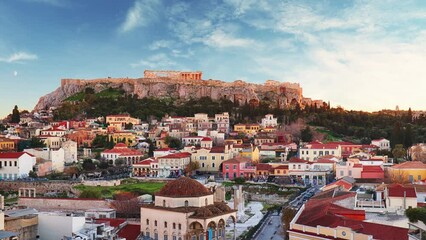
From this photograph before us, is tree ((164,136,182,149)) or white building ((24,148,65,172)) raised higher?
tree ((164,136,182,149))

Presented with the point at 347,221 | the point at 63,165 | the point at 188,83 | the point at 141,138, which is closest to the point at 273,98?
the point at 188,83

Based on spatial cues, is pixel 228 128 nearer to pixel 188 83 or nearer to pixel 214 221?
pixel 188 83

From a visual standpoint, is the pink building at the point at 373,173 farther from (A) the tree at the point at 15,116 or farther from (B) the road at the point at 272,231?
(A) the tree at the point at 15,116

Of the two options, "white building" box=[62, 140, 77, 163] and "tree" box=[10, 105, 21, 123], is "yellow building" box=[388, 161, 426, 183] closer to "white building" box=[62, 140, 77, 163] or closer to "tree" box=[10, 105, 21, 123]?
"white building" box=[62, 140, 77, 163]

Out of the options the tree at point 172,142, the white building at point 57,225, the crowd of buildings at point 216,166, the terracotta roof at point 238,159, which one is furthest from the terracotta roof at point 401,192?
the tree at point 172,142

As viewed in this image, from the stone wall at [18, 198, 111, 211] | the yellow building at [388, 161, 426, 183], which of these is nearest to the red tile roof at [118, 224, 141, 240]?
the stone wall at [18, 198, 111, 211]
